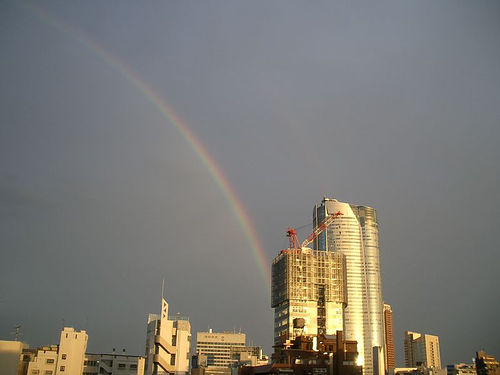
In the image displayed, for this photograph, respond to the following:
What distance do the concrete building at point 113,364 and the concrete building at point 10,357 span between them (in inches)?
531

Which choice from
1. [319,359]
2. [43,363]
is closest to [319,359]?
[319,359]

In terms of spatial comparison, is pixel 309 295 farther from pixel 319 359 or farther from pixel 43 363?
pixel 43 363

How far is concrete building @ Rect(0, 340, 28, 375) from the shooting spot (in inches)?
4305

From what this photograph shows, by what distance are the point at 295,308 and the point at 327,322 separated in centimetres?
1229

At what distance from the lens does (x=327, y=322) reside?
19262 cm

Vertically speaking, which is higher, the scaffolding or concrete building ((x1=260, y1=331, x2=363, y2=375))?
the scaffolding

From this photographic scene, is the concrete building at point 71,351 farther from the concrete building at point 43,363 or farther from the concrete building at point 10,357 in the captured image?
the concrete building at point 10,357

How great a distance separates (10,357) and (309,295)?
10614 centimetres

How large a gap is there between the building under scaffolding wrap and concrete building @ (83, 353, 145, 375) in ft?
253

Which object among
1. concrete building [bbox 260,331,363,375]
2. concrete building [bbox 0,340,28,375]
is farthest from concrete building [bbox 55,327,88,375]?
concrete building [bbox 260,331,363,375]

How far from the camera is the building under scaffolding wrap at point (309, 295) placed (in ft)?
627

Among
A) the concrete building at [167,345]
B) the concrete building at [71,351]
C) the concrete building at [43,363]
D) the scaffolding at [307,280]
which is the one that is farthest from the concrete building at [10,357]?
the scaffolding at [307,280]

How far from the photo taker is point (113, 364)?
120 metres

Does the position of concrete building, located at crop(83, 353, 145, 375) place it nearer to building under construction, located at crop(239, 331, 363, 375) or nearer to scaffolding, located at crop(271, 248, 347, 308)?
building under construction, located at crop(239, 331, 363, 375)
